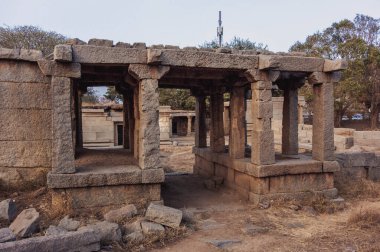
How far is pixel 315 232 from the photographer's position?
5.98 metres

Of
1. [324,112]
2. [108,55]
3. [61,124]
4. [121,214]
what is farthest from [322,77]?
[61,124]

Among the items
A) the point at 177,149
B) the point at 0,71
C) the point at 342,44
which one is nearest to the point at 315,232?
the point at 0,71

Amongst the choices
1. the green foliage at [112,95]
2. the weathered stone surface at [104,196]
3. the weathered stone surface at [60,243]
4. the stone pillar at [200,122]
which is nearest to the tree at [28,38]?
the green foliage at [112,95]

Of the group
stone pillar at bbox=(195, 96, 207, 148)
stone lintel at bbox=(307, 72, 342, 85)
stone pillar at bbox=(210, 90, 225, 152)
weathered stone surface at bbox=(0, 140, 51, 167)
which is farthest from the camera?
stone pillar at bbox=(195, 96, 207, 148)

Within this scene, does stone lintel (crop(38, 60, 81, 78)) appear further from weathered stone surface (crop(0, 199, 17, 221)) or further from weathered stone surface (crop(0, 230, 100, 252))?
weathered stone surface (crop(0, 230, 100, 252))

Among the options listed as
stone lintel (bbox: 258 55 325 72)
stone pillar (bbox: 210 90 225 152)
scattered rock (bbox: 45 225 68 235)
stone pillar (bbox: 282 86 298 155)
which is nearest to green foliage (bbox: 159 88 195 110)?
stone pillar (bbox: 210 90 225 152)

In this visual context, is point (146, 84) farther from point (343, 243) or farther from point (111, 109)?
point (111, 109)

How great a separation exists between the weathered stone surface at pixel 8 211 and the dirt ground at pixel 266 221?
12cm

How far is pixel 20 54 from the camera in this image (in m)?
6.68

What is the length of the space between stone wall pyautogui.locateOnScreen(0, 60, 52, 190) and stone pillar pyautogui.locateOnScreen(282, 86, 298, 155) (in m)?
5.74

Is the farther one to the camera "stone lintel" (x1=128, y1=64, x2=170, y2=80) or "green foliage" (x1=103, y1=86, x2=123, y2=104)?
"green foliage" (x1=103, y1=86, x2=123, y2=104)

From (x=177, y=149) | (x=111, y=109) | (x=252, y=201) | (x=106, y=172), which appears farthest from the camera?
(x=111, y=109)

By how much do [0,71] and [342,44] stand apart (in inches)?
900

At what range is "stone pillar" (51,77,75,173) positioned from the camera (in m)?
6.16
